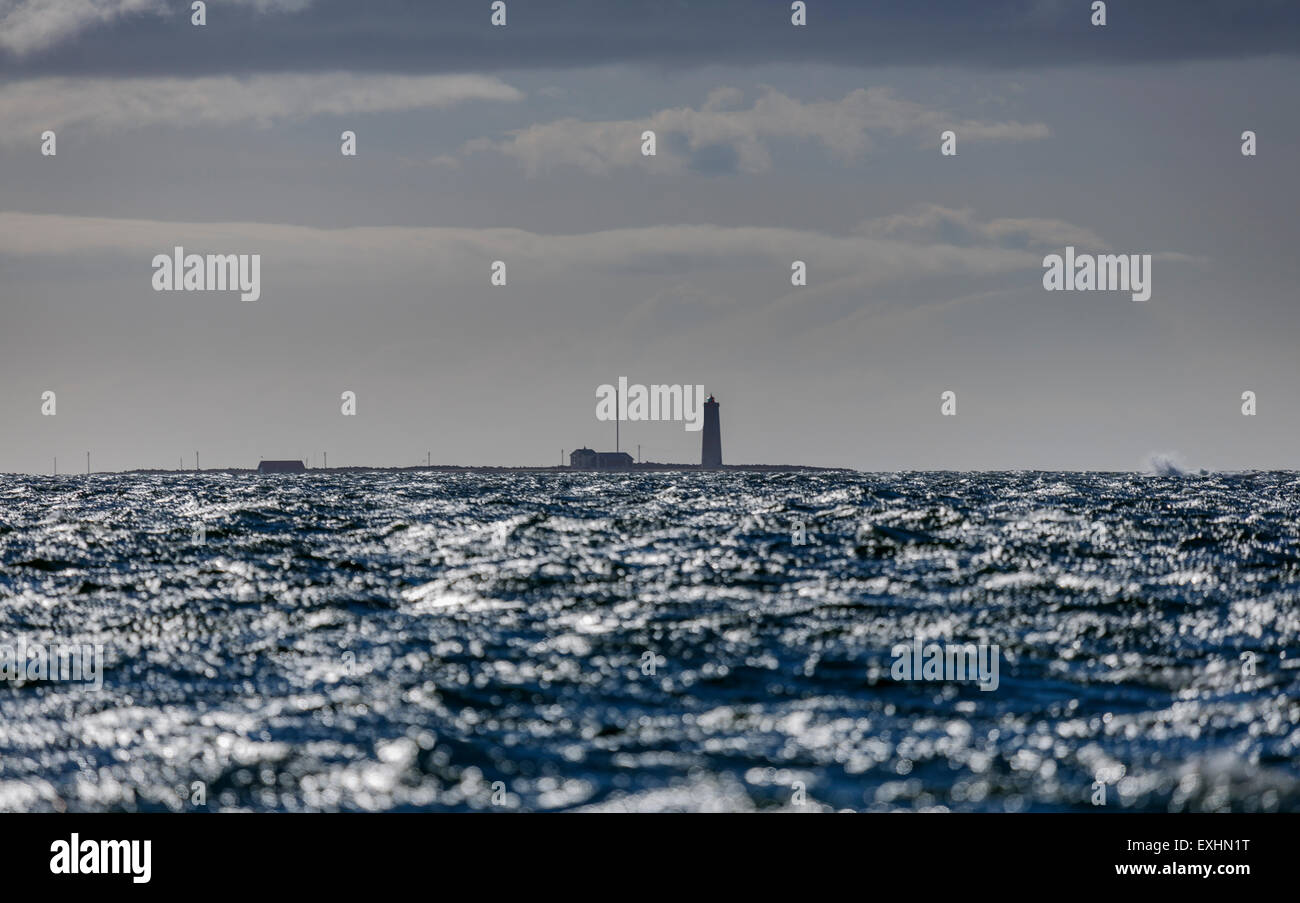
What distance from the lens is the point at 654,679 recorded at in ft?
56.8

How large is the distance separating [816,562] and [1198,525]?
1865cm

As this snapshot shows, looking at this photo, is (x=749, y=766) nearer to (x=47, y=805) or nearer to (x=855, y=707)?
(x=855, y=707)

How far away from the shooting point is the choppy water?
12617mm

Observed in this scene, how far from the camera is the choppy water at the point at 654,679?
12.6 meters

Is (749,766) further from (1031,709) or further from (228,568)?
(228,568)

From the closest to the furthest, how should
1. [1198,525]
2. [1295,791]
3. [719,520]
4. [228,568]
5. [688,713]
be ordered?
[1295,791] < [688,713] < [228,568] < [1198,525] < [719,520]

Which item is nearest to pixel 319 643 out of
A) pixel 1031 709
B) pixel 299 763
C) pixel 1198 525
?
pixel 299 763

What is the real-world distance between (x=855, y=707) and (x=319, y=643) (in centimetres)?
838

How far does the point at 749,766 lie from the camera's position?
1308 centimetres

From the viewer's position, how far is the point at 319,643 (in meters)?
20.0

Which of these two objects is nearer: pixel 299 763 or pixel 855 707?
pixel 299 763
